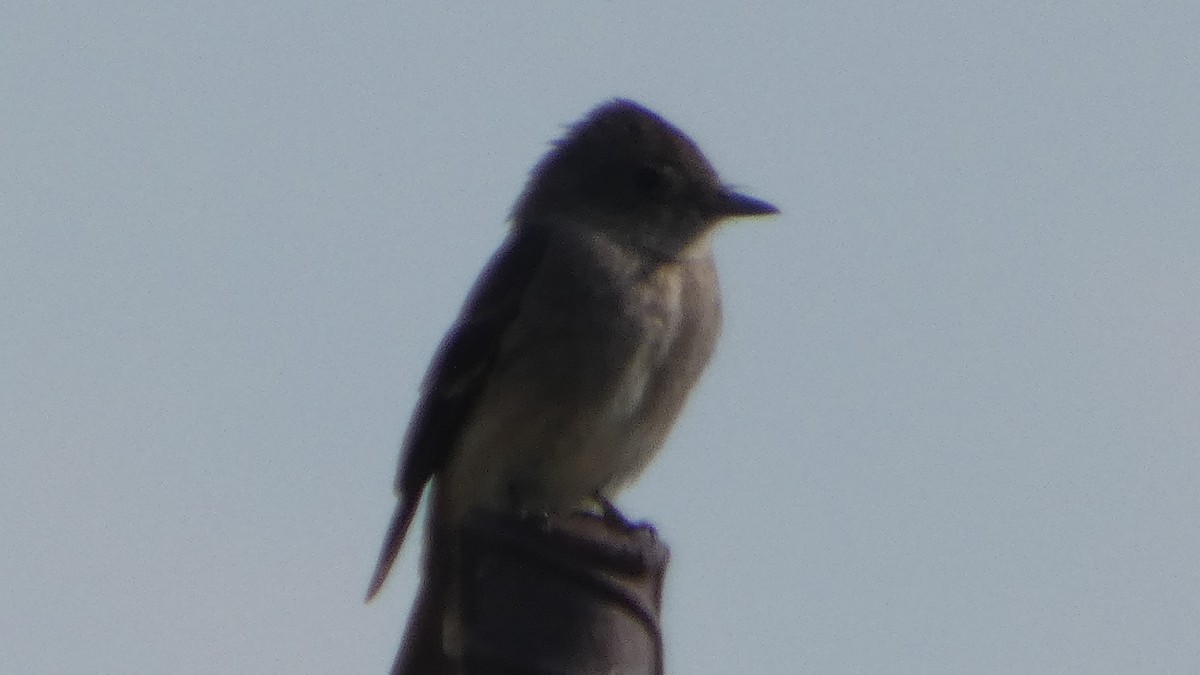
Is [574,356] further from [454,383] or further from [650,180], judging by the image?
[650,180]

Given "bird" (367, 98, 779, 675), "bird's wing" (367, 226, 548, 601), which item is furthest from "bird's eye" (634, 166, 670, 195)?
"bird's wing" (367, 226, 548, 601)

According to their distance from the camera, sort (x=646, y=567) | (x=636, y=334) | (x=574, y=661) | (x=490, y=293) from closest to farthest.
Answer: (x=574, y=661) < (x=646, y=567) < (x=636, y=334) < (x=490, y=293)

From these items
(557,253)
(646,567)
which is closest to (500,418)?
(557,253)

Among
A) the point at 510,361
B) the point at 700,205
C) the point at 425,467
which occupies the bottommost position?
the point at 425,467

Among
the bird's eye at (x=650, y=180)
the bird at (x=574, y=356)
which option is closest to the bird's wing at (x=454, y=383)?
the bird at (x=574, y=356)

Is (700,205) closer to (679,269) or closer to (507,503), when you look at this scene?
(679,269)

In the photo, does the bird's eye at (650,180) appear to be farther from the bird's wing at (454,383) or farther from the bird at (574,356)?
the bird's wing at (454,383)

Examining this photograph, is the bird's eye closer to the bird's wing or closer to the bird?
the bird
